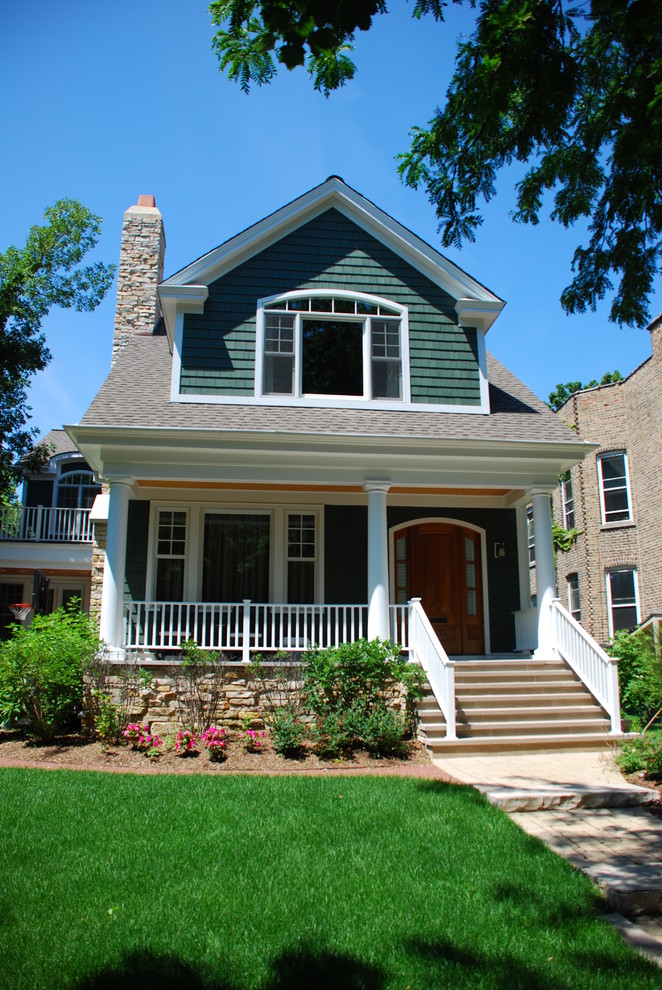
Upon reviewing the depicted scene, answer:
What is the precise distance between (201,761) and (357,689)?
84.0 inches

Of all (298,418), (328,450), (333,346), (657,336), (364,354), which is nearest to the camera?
(328,450)

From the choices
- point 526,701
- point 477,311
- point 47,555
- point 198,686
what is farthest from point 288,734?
point 47,555

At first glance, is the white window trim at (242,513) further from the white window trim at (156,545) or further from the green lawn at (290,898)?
the green lawn at (290,898)

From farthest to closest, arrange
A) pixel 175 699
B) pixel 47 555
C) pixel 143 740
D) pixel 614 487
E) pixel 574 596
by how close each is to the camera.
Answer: pixel 574 596 < pixel 614 487 < pixel 47 555 < pixel 175 699 < pixel 143 740

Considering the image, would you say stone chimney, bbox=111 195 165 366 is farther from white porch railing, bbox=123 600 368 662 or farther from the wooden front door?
the wooden front door

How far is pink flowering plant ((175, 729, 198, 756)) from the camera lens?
8.61 metres

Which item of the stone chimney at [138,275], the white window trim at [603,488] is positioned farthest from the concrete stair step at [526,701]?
the white window trim at [603,488]

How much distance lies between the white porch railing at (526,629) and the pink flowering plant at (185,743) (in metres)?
5.98

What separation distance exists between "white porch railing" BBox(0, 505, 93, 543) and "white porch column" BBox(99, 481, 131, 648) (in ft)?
36.6

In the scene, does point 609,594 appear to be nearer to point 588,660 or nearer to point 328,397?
point 588,660

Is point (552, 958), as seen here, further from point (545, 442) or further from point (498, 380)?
point (498, 380)

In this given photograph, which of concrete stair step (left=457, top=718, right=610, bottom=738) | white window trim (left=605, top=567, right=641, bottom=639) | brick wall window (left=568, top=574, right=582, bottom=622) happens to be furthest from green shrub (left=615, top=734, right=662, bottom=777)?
brick wall window (left=568, top=574, right=582, bottom=622)

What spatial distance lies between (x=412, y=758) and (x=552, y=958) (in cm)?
498

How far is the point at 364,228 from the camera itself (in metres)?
12.5
